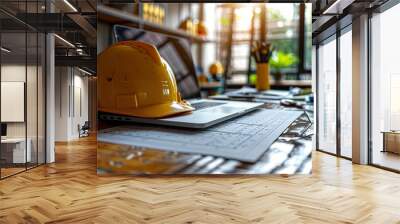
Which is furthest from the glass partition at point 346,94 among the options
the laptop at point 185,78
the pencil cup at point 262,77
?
the laptop at point 185,78

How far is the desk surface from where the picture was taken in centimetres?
362

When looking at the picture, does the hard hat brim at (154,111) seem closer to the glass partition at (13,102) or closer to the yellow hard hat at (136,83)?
the yellow hard hat at (136,83)

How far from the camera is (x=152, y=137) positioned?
3.60 meters

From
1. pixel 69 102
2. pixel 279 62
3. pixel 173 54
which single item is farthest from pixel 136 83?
pixel 279 62

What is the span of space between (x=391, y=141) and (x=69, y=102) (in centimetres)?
343

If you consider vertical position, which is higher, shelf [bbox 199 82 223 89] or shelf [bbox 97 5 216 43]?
shelf [bbox 97 5 216 43]

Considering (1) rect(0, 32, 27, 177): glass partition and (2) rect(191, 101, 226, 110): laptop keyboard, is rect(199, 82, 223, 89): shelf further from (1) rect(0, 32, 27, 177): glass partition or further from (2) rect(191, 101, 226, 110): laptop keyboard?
(1) rect(0, 32, 27, 177): glass partition

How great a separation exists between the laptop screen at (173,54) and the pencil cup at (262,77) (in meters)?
0.63

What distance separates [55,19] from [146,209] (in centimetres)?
261

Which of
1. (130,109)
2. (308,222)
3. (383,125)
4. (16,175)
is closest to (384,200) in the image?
(308,222)

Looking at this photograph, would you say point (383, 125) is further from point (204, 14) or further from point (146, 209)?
point (146, 209)

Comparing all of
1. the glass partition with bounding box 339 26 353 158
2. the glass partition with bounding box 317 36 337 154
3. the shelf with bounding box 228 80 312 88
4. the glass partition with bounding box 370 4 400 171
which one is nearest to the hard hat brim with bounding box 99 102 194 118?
the shelf with bounding box 228 80 312 88

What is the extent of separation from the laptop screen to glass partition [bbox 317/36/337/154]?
1.52 metres

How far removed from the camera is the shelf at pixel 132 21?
379 cm
